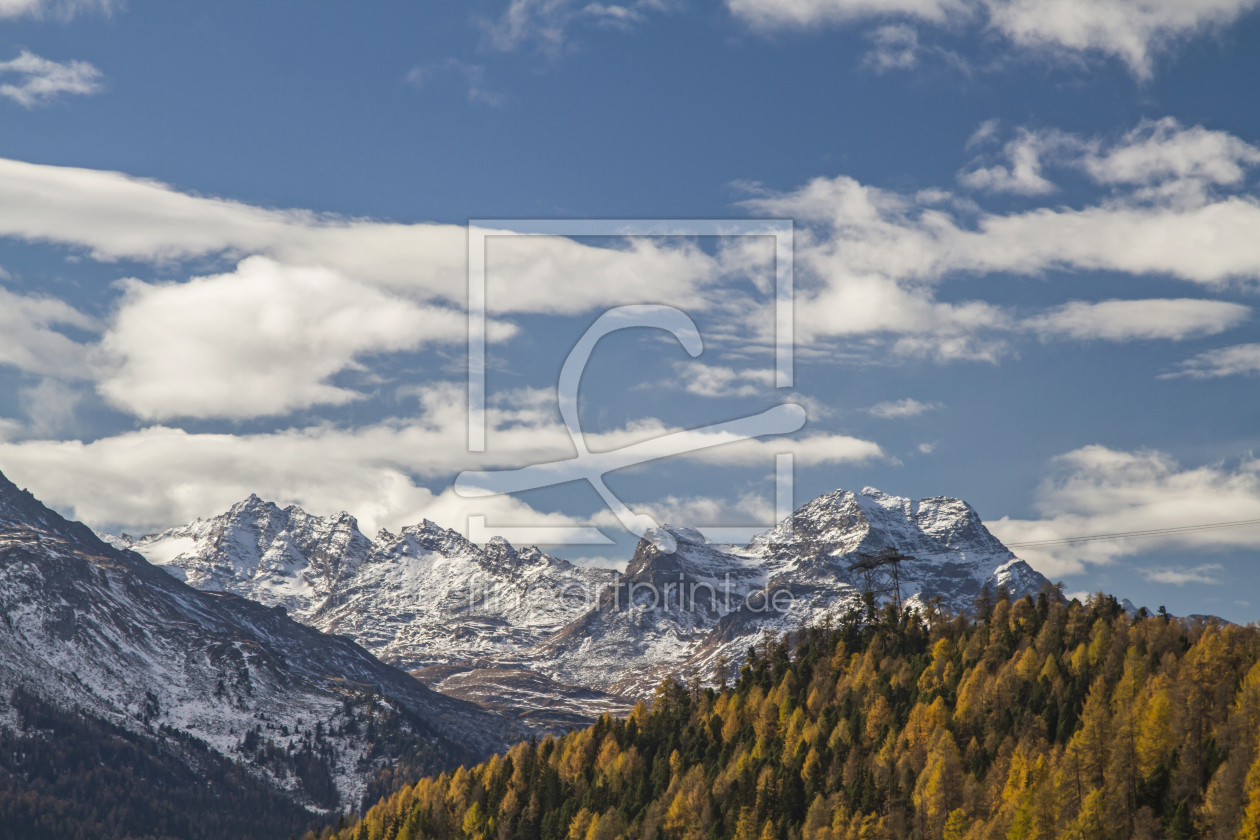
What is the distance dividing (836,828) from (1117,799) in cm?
4085

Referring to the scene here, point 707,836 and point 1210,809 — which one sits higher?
point 1210,809

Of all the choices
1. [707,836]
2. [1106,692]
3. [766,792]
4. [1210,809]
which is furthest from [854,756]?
[1210,809]

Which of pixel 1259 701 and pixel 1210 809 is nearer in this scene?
pixel 1210 809

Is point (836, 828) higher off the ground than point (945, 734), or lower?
lower

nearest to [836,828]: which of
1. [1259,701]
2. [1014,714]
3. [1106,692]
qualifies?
[1014,714]

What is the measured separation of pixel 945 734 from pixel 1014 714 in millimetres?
16018

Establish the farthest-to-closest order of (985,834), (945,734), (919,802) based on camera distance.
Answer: (945,734) < (919,802) < (985,834)

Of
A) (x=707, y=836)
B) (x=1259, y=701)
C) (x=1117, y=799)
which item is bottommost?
(x=707, y=836)

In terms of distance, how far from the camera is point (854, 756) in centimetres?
19900

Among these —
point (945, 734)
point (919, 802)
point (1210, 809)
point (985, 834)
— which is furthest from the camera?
point (945, 734)

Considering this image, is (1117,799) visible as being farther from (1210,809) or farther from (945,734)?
(945,734)

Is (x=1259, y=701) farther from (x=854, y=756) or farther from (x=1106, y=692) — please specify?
(x=854, y=756)

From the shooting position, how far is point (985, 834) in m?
164

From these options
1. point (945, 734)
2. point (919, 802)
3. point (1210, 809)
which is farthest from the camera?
point (945, 734)
